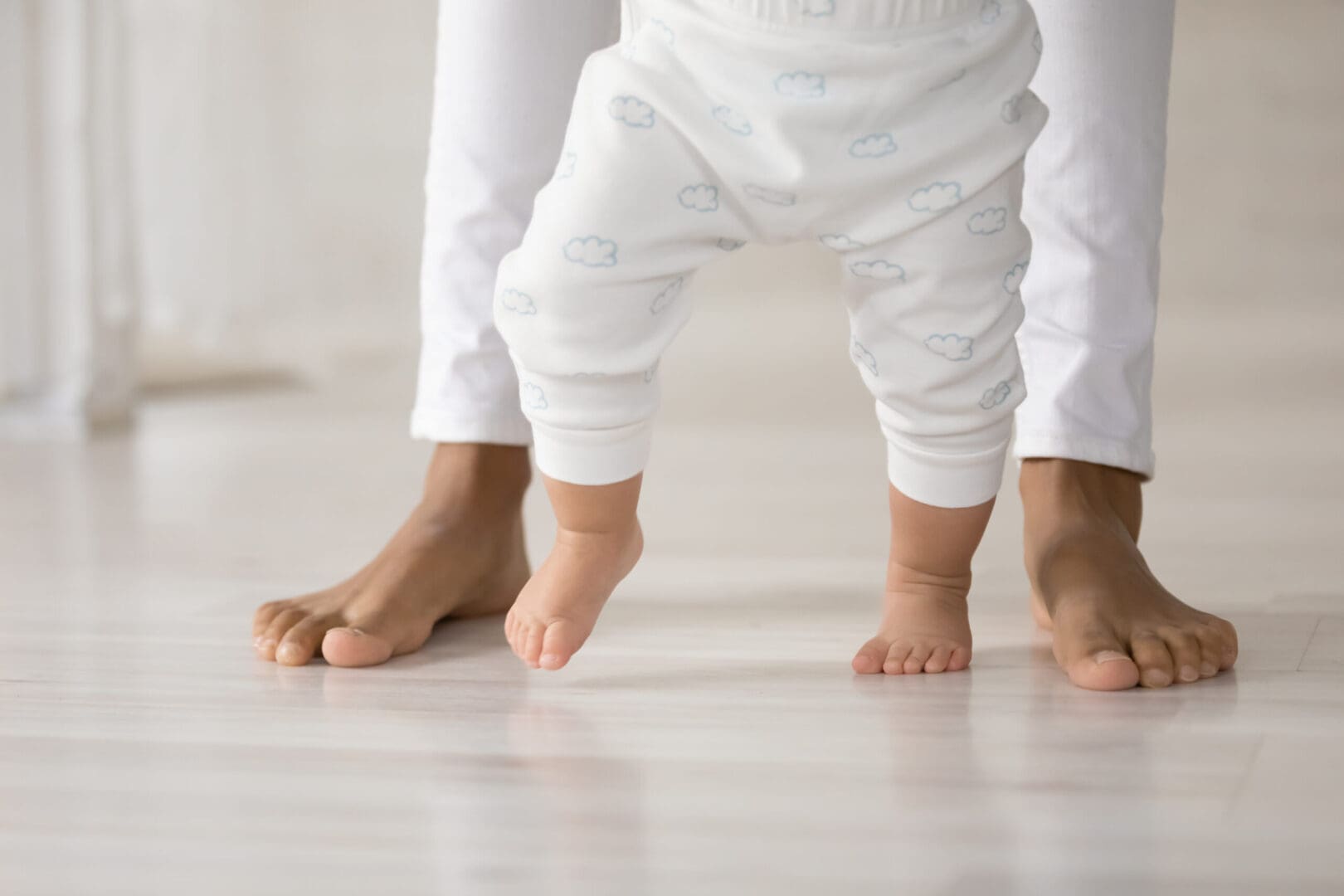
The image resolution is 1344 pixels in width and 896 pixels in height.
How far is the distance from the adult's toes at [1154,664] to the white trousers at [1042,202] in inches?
7.1

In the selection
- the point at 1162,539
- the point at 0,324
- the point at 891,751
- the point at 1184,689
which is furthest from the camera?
the point at 0,324

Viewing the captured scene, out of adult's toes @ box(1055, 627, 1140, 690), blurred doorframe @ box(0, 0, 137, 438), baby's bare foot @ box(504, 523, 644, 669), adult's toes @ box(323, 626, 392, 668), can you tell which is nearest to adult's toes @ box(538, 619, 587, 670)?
baby's bare foot @ box(504, 523, 644, 669)

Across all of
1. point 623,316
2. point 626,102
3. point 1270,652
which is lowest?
point 1270,652

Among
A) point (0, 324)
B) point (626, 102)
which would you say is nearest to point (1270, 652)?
point (626, 102)

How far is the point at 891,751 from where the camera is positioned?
2.41ft

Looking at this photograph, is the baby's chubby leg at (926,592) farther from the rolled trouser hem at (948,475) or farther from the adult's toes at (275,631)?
the adult's toes at (275,631)

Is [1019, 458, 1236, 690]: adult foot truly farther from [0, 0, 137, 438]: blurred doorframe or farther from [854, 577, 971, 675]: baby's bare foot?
[0, 0, 137, 438]: blurred doorframe

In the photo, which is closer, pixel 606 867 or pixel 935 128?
pixel 606 867

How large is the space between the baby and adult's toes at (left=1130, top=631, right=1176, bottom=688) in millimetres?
100

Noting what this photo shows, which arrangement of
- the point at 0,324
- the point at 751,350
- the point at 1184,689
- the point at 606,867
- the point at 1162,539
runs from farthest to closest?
the point at 751,350
the point at 0,324
the point at 1162,539
the point at 1184,689
the point at 606,867

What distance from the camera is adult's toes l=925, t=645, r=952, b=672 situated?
882 mm

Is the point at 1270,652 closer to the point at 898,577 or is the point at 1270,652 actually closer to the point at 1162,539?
the point at 898,577

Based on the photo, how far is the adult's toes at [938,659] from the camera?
34.7 inches

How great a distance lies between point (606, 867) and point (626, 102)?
15.5 inches
